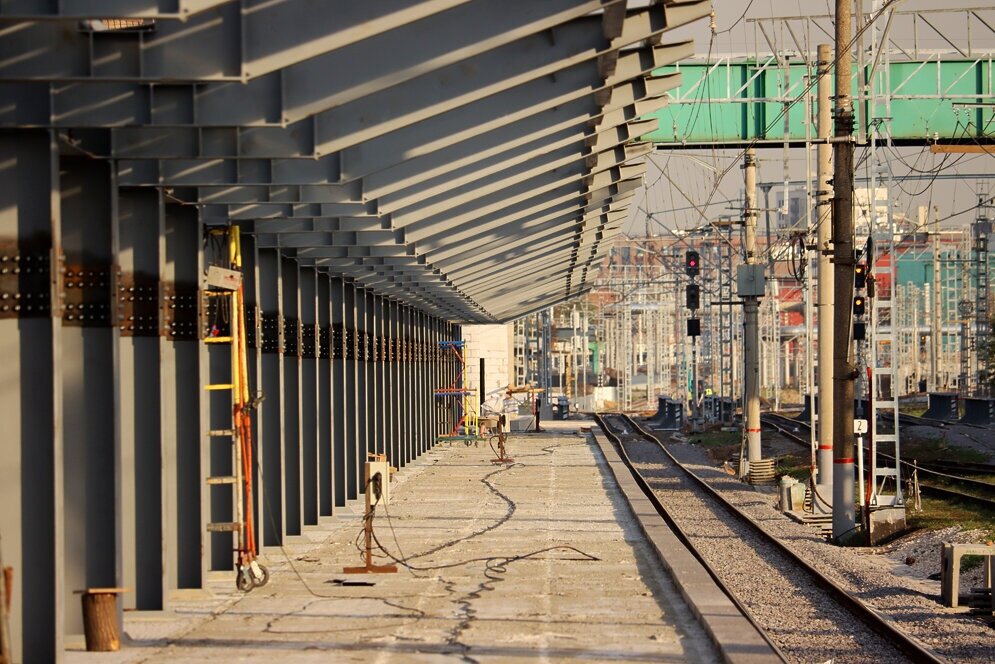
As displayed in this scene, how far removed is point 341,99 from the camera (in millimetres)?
10516

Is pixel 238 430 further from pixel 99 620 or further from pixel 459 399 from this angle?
pixel 459 399

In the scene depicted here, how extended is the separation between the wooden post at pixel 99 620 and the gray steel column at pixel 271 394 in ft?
18.9

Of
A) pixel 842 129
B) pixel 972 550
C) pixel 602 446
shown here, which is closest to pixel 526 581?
pixel 972 550

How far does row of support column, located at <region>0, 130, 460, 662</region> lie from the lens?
390 inches

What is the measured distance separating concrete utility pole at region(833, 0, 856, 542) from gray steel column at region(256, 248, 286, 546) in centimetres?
818

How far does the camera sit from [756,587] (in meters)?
16.1

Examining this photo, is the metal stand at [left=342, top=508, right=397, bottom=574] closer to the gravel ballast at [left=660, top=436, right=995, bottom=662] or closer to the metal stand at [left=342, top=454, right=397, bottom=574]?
the metal stand at [left=342, top=454, right=397, bottom=574]

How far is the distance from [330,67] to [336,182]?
9.40 feet

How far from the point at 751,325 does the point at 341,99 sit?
2344 centimetres

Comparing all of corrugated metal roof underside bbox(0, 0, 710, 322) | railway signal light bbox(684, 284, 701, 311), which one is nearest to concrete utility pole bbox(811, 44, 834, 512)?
corrugated metal roof underside bbox(0, 0, 710, 322)

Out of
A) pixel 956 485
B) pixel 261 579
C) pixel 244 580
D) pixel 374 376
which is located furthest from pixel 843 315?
pixel 244 580

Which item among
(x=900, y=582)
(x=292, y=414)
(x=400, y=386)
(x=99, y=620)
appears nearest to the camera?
(x=99, y=620)

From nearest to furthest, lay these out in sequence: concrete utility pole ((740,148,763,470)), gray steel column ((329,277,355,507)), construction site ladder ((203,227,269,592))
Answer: construction site ladder ((203,227,269,592)) < gray steel column ((329,277,355,507)) < concrete utility pole ((740,148,763,470))

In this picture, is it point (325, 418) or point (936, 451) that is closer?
point (325, 418)
